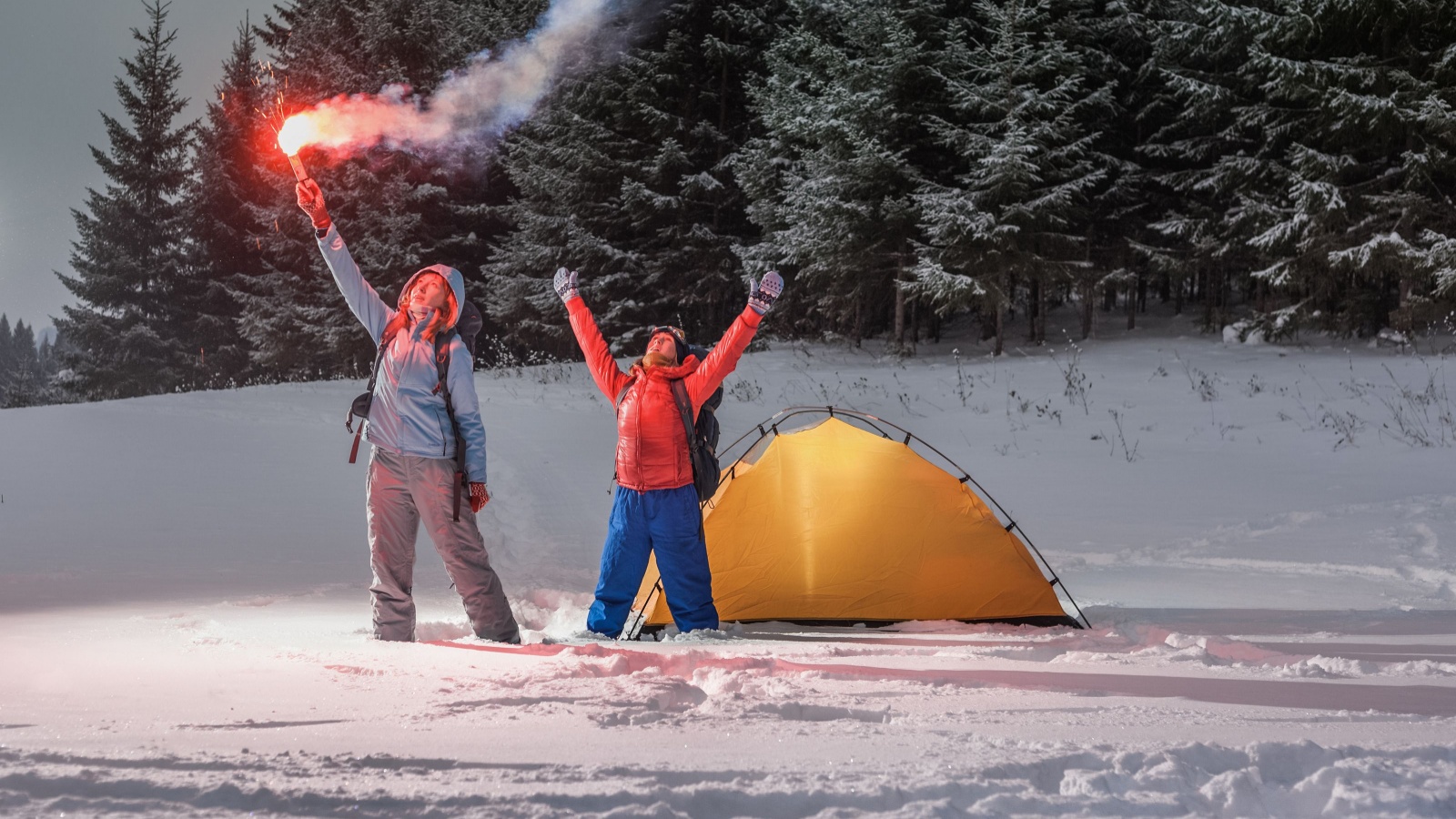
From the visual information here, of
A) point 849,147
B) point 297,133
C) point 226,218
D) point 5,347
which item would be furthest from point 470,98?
point 5,347

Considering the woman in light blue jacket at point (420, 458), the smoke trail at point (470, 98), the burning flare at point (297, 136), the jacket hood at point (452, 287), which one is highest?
the smoke trail at point (470, 98)

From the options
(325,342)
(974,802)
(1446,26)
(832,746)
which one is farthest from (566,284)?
(325,342)

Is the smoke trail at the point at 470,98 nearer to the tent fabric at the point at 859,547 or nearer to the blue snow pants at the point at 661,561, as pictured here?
the blue snow pants at the point at 661,561

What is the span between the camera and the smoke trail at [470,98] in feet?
19.7

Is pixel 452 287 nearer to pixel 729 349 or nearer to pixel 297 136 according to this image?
pixel 297 136

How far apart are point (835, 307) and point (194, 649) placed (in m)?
17.9

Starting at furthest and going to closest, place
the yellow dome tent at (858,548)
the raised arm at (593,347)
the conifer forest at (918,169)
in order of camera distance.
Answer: the conifer forest at (918,169) → the yellow dome tent at (858,548) → the raised arm at (593,347)

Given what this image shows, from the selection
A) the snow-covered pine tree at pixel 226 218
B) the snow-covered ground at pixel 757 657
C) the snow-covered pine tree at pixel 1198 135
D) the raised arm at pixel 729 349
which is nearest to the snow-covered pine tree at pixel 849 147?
the snow-covered pine tree at pixel 1198 135

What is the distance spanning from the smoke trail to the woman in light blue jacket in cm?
108

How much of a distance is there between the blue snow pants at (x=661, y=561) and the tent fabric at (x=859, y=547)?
50cm

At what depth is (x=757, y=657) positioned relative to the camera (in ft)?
14.1

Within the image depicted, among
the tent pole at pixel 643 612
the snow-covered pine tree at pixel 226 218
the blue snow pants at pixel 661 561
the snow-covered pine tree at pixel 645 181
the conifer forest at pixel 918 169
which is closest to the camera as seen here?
the blue snow pants at pixel 661 561

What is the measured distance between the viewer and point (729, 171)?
74.6 ft

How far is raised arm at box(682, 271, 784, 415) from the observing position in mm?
5695
